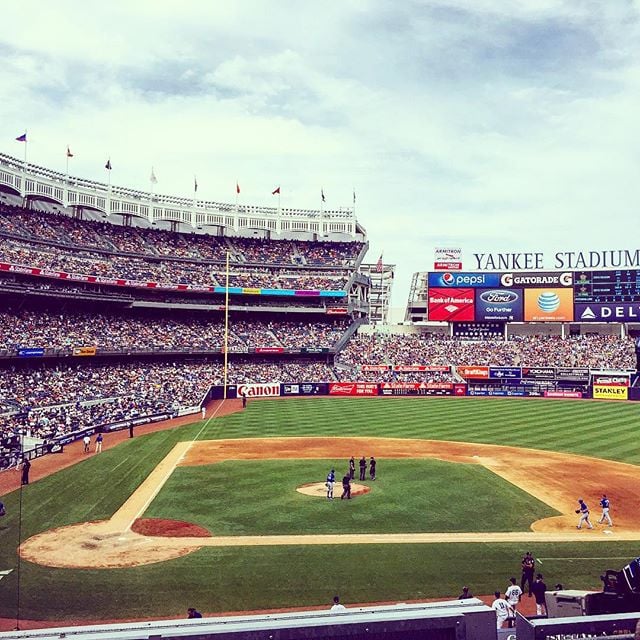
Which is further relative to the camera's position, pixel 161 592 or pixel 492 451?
A: pixel 492 451

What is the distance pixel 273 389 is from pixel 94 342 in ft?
62.3

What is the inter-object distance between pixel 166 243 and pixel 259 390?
24.4 m

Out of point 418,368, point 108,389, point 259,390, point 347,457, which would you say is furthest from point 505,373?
point 108,389

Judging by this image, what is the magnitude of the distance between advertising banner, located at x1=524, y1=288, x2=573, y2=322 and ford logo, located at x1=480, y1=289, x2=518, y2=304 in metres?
1.72

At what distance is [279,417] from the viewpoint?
4866 cm

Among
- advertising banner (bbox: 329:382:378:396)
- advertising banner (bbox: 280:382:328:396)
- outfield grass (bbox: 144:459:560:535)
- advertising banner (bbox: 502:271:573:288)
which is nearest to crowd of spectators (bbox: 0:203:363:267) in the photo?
advertising banner (bbox: 280:382:328:396)

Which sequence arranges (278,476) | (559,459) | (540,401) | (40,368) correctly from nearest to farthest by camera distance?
(278,476), (559,459), (40,368), (540,401)

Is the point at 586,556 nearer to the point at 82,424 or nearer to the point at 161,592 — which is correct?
the point at 161,592

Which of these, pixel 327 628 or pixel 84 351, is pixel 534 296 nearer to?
pixel 84 351

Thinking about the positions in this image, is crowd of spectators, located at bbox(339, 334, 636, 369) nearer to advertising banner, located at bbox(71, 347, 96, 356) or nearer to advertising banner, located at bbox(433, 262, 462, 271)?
advertising banner, located at bbox(433, 262, 462, 271)

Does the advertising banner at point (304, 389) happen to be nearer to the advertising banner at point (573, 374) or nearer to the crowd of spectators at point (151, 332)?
the crowd of spectators at point (151, 332)

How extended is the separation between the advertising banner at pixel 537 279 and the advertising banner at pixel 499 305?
119cm

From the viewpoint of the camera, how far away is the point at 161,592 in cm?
1534

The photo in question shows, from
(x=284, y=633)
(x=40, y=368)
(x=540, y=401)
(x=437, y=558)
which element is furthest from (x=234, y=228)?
(x=284, y=633)
